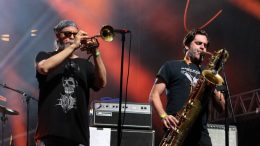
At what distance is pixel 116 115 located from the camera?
5574mm

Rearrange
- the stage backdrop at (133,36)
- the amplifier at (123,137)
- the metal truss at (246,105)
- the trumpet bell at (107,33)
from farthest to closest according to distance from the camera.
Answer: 1. the stage backdrop at (133,36)
2. the metal truss at (246,105)
3. the amplifier at (123,137)
4. the trumpet bell at (107,33)

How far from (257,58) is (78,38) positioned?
19.6 feet

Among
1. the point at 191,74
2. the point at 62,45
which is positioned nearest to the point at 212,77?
the point at 191,74

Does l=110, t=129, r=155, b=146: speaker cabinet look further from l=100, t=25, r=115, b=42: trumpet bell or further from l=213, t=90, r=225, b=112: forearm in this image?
l=100, t=25, r=115, b=42: trumpet bell

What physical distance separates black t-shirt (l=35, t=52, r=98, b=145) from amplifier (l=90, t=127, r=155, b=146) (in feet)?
6.33

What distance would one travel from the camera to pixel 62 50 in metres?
3.57

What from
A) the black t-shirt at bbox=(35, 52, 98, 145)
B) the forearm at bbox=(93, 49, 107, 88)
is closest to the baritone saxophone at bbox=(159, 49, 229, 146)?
the forearm at bbox=(93, 49, 107, 88)

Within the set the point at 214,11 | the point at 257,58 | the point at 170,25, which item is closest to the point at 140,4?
the point at 170,25

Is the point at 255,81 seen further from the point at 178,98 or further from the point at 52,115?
the point at 52,115

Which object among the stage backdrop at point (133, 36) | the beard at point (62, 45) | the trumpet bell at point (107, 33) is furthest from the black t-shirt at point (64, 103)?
the stage backdrop at point (133, 36)

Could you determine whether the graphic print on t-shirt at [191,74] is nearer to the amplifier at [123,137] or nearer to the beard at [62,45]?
the beard at [62,45]

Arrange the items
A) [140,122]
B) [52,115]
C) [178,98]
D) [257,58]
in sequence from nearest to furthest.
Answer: [52,115] < [178,98] < [140,122] < [257,58]

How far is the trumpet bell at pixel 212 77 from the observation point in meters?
4.20

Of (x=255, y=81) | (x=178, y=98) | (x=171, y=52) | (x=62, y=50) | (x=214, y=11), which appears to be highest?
(x=214, y=11)
